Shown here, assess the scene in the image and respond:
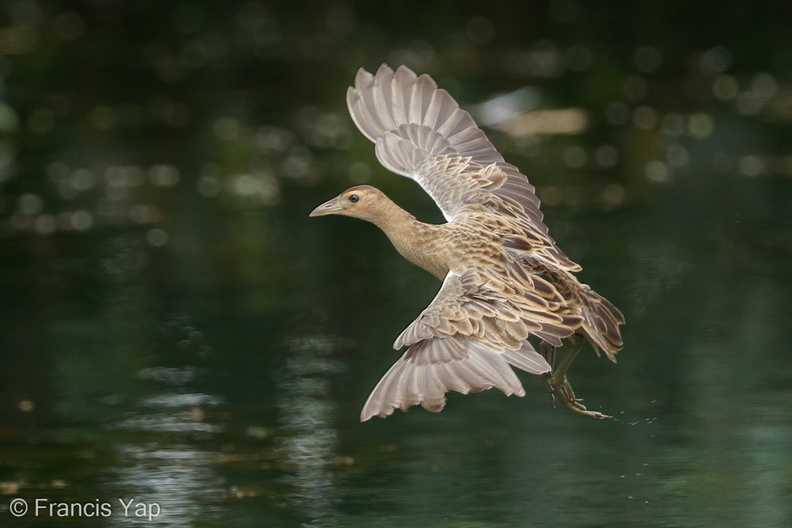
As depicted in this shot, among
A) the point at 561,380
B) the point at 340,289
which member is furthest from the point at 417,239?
the point at 340,289

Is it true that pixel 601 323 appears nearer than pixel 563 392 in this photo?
Yes

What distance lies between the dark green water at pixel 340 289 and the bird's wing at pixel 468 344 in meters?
0.75

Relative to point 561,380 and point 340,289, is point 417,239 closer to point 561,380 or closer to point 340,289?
point 561,380

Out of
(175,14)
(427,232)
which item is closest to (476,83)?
(175,14)

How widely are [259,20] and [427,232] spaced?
1532cm

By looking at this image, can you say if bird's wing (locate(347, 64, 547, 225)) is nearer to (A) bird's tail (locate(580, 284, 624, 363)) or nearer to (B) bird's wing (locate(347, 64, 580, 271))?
(B) bird's wing (locate(347, 64, 580, 271))

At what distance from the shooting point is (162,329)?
29.6ft

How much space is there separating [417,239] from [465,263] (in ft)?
1.26

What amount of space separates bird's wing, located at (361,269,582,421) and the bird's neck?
458mm

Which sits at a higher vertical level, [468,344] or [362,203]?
[362,203]

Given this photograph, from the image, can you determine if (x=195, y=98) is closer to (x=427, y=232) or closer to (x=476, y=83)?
(x=476, y=83)

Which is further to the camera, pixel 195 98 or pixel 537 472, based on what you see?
pixel 195 98

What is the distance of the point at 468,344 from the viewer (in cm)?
583

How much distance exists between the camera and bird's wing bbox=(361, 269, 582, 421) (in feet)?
18.3
